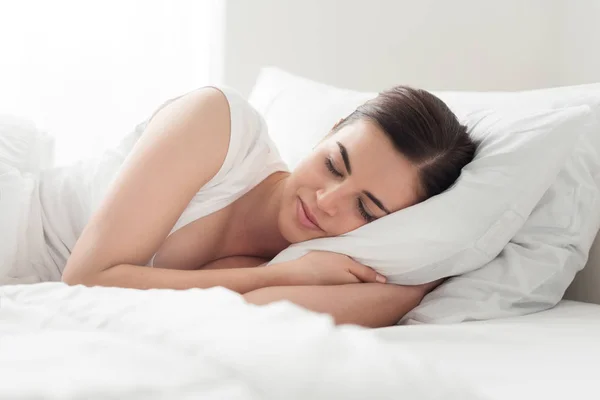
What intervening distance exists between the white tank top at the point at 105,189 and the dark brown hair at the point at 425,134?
21 centimetres

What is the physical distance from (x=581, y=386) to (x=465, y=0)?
1.59 meters

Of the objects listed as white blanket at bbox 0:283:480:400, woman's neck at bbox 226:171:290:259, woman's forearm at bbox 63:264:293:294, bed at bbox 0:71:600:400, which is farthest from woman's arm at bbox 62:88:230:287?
white blanket at bbox 0:283:480:400

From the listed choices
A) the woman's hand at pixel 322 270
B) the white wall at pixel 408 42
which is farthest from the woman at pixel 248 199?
the white wall at pixel 408 42

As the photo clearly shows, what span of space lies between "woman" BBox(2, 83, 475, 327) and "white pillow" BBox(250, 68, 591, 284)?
0.03m

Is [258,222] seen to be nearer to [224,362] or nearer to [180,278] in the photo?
[180,278]

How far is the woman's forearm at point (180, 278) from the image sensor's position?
121 centimetres

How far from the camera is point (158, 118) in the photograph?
4.54ft

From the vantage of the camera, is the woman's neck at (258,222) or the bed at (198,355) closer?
the bed at (198,355)

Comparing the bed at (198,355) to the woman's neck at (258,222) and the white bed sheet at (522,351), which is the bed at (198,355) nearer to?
the white bed sheet at (522,351)

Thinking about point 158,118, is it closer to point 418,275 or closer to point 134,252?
point 134,252

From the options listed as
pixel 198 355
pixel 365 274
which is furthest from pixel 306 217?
pixel 198 355

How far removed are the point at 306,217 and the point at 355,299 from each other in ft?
0.58

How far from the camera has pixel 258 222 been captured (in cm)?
149

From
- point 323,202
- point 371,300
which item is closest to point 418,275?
point 371,300
